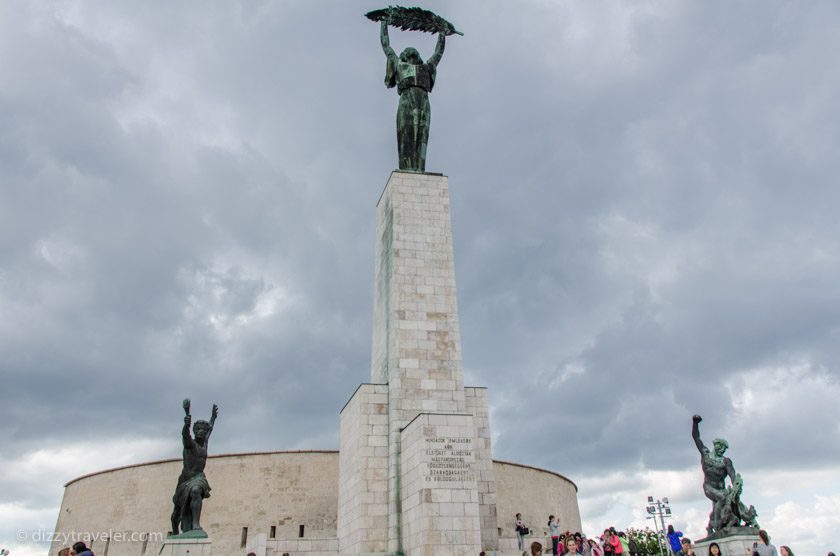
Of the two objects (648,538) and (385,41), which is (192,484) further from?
(648,538)

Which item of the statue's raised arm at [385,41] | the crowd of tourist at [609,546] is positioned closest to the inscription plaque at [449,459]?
the crowd of tourist at [609,546]

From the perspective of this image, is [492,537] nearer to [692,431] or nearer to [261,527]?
[692,431]

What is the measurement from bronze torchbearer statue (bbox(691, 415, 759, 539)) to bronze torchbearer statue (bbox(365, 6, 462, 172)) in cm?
1020

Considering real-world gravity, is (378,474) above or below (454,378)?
below

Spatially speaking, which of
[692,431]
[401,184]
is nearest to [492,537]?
[692,431]

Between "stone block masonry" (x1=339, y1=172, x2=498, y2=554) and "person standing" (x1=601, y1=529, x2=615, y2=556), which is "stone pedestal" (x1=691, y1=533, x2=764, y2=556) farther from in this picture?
"stone block masonry" (x1=339, y1=172, x2=498, y2=554)

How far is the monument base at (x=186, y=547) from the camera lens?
13.0 meters

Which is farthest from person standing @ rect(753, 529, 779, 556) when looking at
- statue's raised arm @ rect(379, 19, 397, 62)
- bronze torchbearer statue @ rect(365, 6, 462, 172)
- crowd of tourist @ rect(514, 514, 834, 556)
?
statue's raised arm @ rect(379, 19, 397, 62)

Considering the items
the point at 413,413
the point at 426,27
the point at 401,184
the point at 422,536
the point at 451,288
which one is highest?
the point at 426,27

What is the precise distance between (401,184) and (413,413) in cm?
631

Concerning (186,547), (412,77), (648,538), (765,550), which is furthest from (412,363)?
(648,538)

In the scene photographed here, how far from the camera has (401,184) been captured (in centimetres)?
1827

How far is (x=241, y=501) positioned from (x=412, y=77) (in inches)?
666

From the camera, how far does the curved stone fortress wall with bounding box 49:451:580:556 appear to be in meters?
25.2
